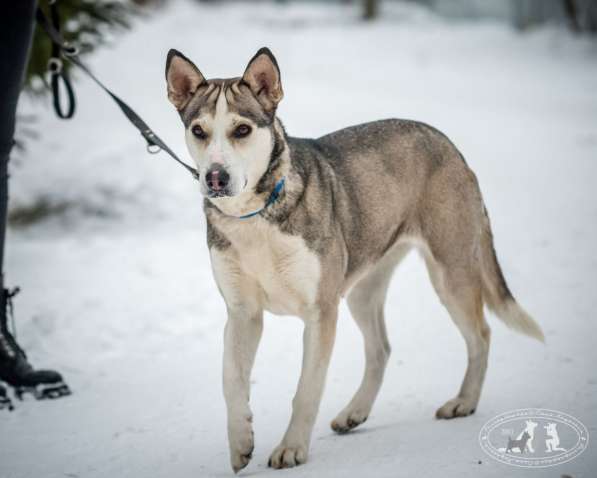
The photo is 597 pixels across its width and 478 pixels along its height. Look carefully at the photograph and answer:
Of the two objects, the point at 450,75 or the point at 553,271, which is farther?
the point at 450,75

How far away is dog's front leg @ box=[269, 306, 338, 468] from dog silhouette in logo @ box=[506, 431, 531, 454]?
894 mm

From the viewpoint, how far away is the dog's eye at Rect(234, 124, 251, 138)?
331 cm

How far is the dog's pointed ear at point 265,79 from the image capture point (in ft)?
11.1

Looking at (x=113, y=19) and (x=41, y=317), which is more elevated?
(x=113, y=19)

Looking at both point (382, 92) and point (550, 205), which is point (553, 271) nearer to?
point (550, 205)

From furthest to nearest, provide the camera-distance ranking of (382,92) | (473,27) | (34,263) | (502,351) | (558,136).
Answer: (473,27) → (382,92) → (558,136) → (34,263) → (502,351)

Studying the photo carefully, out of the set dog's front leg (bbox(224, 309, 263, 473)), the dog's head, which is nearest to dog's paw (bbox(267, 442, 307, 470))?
dog's front leg (bbox(224, 309, 263, 473))

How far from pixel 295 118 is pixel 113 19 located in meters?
5.08

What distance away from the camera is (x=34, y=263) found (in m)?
7.19

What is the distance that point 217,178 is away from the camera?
10.3ft

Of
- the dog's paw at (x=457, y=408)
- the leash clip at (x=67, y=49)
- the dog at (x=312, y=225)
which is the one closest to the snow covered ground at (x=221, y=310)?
the dog's paw at (x=457, y=408)

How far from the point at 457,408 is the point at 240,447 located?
1277 millimetres

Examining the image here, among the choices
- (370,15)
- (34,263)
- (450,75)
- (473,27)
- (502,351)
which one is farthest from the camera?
(370,15)

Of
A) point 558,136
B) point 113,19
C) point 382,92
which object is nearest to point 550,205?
point 558,136
